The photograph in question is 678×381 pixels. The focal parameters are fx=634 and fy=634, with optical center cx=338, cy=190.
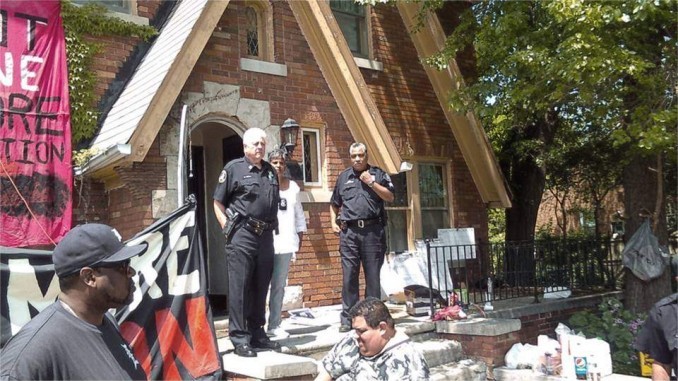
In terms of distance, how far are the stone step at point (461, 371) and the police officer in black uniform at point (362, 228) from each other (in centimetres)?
113

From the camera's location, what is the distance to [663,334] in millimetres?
3873

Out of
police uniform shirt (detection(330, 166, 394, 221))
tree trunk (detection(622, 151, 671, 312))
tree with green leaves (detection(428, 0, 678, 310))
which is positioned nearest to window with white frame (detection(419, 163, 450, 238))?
tree with green leaves (detection(428, 0, 678, 310))

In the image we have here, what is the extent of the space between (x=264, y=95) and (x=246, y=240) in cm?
372

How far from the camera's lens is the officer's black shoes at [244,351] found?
17.8 ft

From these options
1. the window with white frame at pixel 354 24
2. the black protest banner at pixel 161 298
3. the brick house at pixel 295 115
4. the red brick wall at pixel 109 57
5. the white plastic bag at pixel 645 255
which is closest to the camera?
the black protest banner at pixel 161 298

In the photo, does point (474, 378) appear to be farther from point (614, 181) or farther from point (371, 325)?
point (614, 181)

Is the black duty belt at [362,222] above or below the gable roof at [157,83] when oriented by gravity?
below

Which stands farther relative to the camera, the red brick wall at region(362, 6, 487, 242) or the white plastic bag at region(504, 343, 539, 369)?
the red brick wall at region(362, 6, 487, 242)

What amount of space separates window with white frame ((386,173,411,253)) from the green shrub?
2.99 m

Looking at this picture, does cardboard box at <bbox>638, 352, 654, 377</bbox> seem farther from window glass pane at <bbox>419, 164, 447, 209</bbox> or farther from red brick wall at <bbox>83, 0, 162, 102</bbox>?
red brick wall at <bbox>83, 0, 162, 102</bbox>

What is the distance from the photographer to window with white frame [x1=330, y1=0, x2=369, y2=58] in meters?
10.8

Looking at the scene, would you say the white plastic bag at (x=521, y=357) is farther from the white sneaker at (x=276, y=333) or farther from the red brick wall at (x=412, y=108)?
the red brick wall at (x=412, y=108)

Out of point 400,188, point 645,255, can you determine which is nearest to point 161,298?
point 400,188

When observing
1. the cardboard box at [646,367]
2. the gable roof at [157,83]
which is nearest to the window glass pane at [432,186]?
the cardboard box at [646,367]
